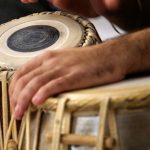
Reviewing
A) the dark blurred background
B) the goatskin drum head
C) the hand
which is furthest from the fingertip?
the dark blurred background

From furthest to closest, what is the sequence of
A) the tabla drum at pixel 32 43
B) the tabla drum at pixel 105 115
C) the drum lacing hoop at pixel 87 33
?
the drum lacing hoop at pixel 87 33 < the tabla drum at pixel 32 43 < the tabla drum at pixel 105 115

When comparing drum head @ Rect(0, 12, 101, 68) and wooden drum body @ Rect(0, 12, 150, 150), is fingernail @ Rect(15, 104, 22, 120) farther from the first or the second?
drum head @ Rect(0, 12, 101, 68)

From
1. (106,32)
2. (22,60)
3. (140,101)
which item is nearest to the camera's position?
(140,101)

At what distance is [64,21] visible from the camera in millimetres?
1166

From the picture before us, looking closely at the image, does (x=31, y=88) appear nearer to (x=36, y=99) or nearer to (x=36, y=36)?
(x=36, y=99)

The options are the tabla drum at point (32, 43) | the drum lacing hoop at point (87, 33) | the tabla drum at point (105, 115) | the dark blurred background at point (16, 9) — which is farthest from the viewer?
the dark blurred background at point (16, 9)

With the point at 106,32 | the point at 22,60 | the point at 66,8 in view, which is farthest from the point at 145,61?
the point at 106,32

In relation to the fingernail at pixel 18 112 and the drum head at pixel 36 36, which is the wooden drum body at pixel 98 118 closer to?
the fingernail at pixel 18 112

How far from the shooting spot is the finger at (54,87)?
674 mm

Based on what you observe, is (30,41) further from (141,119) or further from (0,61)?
(141,119)

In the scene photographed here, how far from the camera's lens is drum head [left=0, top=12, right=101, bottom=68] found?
1.03m

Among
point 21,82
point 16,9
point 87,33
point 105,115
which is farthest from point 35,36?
point 16,9

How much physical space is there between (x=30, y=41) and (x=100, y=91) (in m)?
0.51

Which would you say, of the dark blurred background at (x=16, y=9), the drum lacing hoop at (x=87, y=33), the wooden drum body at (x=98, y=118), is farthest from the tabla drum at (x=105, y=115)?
the dark blurred background at (x=16, y=9)
